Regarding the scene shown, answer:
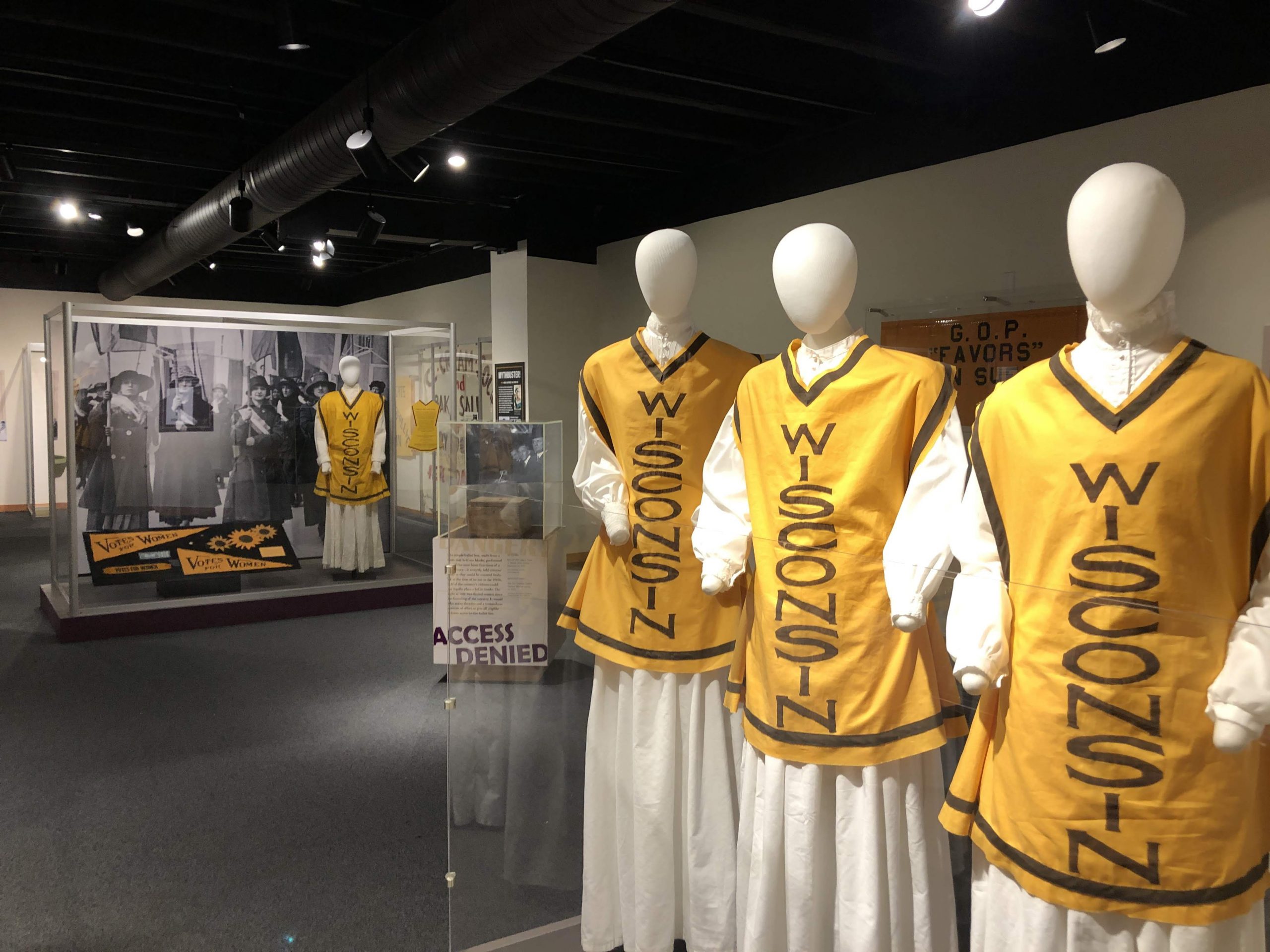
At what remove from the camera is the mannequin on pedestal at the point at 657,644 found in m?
2.10

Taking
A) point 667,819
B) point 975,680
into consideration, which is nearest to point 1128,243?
point 975,680

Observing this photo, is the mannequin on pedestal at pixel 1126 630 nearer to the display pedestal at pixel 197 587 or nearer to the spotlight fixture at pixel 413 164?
the spotlight fixture at pixel 413 164

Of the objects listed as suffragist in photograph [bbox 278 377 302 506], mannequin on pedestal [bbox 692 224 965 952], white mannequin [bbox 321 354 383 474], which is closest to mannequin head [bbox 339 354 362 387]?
white mannequin [bbox 321 354 383 474]

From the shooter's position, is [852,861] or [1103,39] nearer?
[852,861]

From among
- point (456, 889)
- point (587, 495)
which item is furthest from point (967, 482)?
point (456, 889)

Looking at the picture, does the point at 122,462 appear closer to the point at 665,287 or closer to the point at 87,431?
the point at 87,431

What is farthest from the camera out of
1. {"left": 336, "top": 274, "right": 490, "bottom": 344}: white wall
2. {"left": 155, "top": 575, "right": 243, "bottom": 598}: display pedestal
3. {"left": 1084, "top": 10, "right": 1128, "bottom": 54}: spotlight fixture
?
{"left": 336, "top": 274, "right": 490, "bottom": 344}: white wall

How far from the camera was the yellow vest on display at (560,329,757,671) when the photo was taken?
2104 millimetres

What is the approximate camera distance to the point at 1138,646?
1.21 meters

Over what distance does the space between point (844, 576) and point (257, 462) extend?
18.7 feet

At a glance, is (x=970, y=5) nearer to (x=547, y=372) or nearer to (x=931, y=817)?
(x=931, y=817)

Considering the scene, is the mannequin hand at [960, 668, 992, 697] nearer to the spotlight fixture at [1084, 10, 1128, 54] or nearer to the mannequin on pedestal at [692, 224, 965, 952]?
the mannequin on pedestal at [692, 224, 965, 952]

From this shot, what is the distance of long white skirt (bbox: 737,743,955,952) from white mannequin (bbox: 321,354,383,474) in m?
5.50

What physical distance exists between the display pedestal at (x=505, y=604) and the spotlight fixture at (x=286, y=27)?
2.19 metres
